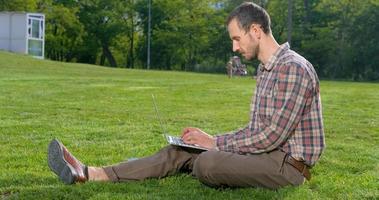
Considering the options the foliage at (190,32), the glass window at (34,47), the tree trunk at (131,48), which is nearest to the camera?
the glass window at (34,47)

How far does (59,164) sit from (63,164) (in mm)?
47

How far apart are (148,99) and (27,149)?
777cm

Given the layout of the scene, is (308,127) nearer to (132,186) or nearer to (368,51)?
(132,186)

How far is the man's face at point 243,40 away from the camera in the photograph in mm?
4109

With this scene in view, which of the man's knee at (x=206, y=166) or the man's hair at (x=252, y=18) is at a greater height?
the man's hair at (x=252, y=18)

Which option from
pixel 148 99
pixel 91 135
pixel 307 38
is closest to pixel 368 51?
pixel 307 38

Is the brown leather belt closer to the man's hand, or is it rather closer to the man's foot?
the man's hand

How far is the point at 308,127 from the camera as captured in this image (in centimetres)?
425

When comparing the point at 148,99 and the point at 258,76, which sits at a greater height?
the point at 258,76

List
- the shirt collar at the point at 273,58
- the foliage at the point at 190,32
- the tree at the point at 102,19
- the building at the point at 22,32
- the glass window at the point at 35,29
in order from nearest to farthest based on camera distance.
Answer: the shirt collar at the point at 273,58
the building at the point at 22,32
the glass window at the point at 35,29
the foliage at the point at 190,32
the tree at the point at 102,19

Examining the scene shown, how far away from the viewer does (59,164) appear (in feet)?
15.0

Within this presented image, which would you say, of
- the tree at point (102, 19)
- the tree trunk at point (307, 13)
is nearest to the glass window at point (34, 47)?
the tree at point (102, 19)

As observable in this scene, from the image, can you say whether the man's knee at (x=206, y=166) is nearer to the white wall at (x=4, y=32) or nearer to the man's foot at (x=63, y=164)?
the man's foot at (x=63, y=164)

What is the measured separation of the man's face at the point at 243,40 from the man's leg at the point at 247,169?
28.4 inches
